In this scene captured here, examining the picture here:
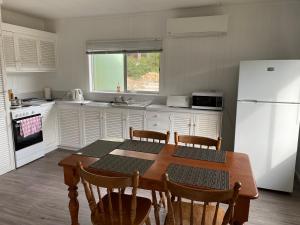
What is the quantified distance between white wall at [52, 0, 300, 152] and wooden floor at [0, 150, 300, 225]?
112 cm

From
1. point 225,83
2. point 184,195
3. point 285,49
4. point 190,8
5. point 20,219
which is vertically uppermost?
point 190,8

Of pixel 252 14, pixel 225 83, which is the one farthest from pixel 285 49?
pixel 225 83

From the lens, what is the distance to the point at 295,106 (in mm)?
2600

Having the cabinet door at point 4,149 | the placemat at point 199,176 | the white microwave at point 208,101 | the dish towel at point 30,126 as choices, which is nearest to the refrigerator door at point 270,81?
the white microwave at point 208,101

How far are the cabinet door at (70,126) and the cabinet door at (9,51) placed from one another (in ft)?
3.25

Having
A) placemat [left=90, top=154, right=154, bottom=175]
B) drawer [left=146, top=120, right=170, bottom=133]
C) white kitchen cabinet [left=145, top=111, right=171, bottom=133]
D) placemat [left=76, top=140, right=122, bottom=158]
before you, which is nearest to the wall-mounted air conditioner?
white kitchen cabinet [left=145, top=111, right=171, bottom=133]

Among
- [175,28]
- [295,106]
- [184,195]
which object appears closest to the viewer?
[184,195]

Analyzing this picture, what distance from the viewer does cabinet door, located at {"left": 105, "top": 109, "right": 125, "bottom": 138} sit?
3730 millimetres

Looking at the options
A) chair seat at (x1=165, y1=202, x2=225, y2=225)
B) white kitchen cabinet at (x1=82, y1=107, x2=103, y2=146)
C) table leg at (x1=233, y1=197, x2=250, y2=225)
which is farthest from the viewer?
white kitchen cabinet at (x1=82, y1=107, x2=103, y2=146)

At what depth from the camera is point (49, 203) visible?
260 centimetres

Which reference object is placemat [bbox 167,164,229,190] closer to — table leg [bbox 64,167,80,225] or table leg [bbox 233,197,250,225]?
table leg [bbox 233,197,250,225]

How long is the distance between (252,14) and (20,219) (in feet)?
12.5

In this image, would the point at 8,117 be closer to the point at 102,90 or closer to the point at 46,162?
the point at 46,162

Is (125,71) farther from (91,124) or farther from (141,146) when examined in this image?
(141,146)
